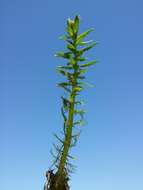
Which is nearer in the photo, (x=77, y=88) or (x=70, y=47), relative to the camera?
(x=77, y=88)

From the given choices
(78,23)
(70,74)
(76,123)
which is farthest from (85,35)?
(76,123)

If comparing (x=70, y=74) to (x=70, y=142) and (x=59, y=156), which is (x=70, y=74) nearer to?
(x=70, y=142)

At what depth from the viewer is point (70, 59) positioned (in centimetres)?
436

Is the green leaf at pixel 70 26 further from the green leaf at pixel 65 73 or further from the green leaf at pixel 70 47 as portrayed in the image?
the green leaf at pixel 65 73

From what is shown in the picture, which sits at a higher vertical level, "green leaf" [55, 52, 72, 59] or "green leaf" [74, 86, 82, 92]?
"green leaf" [55, 52, 72, 59]

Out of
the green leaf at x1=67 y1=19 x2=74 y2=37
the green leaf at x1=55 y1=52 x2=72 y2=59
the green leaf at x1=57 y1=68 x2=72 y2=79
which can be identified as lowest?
the green leaf at x1=57 y1=68 x2=72 y2=79

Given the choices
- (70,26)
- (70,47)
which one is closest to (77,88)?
(70,47)

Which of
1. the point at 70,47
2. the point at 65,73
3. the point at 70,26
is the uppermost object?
the point at 70,26

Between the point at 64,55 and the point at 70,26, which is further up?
the point at 70,26

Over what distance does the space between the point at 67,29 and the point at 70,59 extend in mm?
738

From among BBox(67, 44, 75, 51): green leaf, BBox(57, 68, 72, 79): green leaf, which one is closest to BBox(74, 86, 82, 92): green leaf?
BBox(57, 68, 72, 79): green leaf

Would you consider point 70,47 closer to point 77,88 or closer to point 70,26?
point 70,26

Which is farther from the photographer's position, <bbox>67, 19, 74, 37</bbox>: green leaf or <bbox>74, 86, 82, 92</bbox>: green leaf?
<bbox>67, 19, 74, 37</bbox>: green leaf

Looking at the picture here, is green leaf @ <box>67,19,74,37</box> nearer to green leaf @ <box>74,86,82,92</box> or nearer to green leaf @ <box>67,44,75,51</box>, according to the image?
green leaf @ <box>67,44,75,51</box>
